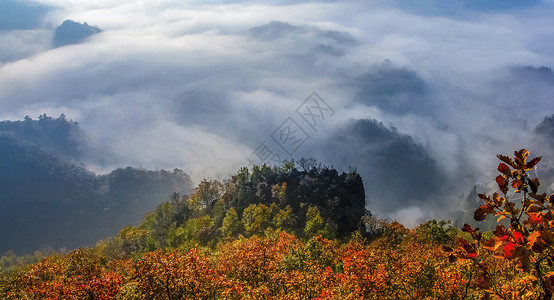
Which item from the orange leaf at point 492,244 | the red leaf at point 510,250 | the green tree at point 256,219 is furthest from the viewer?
the green tree at point 256,219

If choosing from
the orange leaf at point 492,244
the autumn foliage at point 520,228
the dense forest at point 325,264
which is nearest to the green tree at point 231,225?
the dense forest at point 325,264

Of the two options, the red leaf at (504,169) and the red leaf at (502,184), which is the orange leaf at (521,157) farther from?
the red leaf at (502,184)

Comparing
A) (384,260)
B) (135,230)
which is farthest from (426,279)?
(135,230)

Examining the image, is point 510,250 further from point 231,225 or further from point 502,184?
point 231,225

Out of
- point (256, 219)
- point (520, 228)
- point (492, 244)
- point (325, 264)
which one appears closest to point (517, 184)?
point (520, 228)

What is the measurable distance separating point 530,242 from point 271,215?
11788cm

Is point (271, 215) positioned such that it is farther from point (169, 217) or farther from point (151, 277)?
point (151, 277)

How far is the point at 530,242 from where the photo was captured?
645 cm

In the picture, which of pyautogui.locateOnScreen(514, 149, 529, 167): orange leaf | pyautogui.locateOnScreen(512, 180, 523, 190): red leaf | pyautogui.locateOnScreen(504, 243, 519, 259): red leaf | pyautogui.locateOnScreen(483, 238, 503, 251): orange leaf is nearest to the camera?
pyautogui.locateOnScreen(504, 243, 519, 259): red leaf

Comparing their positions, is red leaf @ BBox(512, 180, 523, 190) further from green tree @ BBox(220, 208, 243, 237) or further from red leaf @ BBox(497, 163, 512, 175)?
green tree @ BBox(220, 208, 243, 237)

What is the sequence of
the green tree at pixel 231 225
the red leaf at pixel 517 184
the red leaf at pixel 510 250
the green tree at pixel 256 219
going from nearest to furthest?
the red leaf at pixel 510 250
the red leaf at pixel 517 184
the green tree at pixel 256 219
the green tree at pixel 231 225

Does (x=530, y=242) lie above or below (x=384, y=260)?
below

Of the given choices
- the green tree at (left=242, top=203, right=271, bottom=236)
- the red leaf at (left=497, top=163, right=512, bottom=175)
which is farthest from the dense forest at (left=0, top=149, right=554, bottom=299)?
the green tree at (left=242, top=203, right=271, bottom=236)

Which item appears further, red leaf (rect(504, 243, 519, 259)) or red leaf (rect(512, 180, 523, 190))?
red leaf (rect(512, 180, 523, 190))
